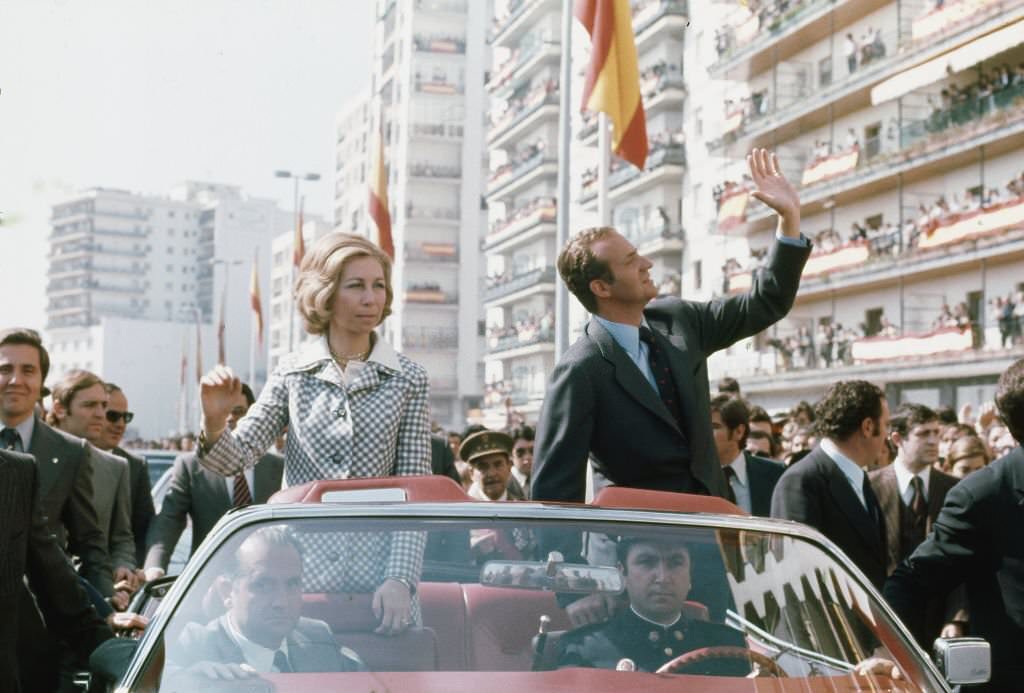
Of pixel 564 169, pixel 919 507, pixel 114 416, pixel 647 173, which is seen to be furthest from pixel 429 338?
pixel 919 507

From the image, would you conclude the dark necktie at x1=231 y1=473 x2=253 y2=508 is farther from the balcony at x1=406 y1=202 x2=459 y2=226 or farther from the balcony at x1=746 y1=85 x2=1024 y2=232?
the balcony at x1=406 y1=202 x2=459 y2=226

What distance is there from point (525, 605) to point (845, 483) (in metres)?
3.43

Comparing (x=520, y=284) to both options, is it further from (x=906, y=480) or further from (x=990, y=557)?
(x=990, y=557)

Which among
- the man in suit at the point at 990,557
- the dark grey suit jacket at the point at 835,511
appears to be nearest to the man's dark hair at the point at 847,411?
the dark grey suit jacket at the point at 835,511

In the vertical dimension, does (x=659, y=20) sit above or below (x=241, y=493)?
above

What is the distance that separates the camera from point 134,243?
609 ft

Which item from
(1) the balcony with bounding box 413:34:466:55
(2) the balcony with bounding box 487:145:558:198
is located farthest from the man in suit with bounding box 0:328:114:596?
(1) the balcony with bounding box 413:34:466:55

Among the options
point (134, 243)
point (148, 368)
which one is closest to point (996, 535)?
point (148, 368)

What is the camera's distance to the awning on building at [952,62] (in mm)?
31719

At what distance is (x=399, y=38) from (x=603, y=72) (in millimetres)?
72988

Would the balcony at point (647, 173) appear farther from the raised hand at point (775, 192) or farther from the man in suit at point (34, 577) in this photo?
the man in suit at point (34, 577)

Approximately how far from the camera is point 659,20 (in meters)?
52.6

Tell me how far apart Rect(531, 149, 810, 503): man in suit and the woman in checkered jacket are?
49cm

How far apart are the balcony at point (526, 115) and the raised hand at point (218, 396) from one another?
60.8 meters
